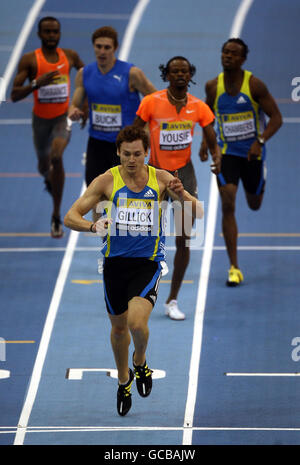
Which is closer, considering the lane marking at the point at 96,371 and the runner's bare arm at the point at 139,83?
the lane marking at the point at 96,371

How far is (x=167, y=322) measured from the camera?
37.9 ft

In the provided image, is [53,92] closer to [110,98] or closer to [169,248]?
[110,98]

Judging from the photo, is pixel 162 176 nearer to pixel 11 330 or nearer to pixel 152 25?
pixel 11 330

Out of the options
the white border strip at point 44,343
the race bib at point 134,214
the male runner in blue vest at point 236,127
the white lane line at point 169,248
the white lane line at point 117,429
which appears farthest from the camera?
the white lane line at point 169,248

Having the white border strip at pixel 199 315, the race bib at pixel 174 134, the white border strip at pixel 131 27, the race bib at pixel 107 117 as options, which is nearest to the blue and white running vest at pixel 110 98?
the race bib at pixel 107 117

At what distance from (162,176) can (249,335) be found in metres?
2.87

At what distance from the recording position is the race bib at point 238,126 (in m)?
12.3

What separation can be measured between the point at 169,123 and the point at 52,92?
9.64 feet

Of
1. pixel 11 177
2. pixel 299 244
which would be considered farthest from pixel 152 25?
pixel 299 244

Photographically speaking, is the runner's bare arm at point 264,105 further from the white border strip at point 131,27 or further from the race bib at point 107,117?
the white border strip at point 131,27

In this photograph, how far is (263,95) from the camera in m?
12.2

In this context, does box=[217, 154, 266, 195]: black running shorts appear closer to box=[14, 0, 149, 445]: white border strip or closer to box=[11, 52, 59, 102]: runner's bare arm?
box=[14, 0, 149, 445]: white border strip

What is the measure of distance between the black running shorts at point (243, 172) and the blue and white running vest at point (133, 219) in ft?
11.4

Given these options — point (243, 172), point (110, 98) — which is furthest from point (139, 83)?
point (243, 172)
